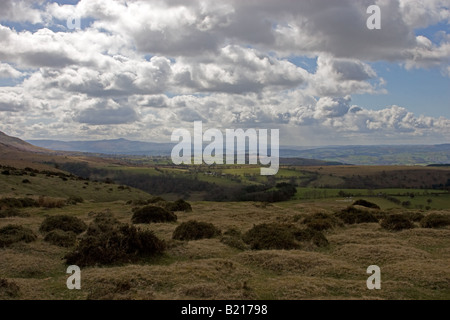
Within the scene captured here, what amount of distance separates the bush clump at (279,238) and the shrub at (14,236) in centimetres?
1206

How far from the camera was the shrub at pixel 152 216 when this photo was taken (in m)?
26.1

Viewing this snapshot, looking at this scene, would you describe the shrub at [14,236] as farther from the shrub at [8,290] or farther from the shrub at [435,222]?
the shrub at [435,222]

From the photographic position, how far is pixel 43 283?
11844mm

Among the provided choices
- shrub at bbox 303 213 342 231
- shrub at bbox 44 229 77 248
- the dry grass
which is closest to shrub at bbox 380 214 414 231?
the dry grass

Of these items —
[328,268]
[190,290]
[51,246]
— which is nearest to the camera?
[190,290]

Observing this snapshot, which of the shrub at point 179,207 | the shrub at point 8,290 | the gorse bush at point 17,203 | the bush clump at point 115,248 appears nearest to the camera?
the shrub at point 8,290

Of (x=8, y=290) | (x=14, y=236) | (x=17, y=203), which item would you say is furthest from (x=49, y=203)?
(x=8, y=290)

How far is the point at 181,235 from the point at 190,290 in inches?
395

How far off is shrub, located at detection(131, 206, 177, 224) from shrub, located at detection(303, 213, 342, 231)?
A: 35.7 ft

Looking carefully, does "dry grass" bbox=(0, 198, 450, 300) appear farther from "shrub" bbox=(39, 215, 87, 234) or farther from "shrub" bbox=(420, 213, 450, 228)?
"shrub" bbox=(420, 213, 450, 228)

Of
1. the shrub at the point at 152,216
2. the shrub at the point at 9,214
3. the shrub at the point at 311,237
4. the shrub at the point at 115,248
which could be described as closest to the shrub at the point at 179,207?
the shrub at the point at 152,216

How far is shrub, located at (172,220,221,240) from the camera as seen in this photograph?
20.2 meters
